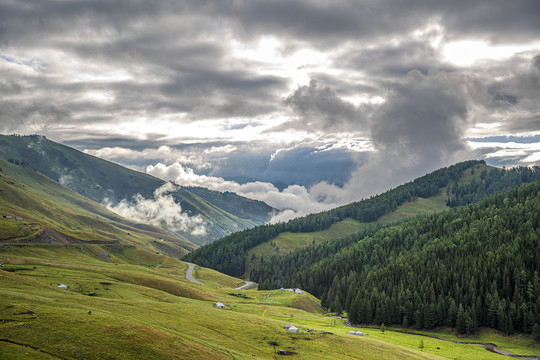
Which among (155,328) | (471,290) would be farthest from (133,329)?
(471,290)

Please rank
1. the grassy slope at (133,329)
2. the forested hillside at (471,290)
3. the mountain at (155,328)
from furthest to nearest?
the forested hillside at (471,290) < the mountain at (155,328) < the grassy slope at (133,329)

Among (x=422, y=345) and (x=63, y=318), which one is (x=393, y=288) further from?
(x=63, y=318)

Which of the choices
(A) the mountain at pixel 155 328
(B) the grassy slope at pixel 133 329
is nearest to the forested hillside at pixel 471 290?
(A) the mountain at pixel 155 328

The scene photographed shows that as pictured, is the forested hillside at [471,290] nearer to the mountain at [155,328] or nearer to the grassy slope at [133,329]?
the mountain at [155,328]

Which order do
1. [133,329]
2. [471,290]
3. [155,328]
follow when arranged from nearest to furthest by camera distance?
[133,329] < [155,328] < [471,290]

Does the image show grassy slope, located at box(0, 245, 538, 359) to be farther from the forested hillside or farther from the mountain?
the forested hillside

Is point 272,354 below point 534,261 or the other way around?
below

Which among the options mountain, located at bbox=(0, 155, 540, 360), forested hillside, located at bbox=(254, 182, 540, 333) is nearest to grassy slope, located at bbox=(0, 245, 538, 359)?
mountain, located at bbox=(0, 155, 540, 360)

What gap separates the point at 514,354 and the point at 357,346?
63.9 m

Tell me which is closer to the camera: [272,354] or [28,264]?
[272,354]

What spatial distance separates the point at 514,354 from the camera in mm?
120625

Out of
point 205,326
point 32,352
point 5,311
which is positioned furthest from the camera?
point 205,326

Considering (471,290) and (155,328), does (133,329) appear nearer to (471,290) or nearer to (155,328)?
(155,328)

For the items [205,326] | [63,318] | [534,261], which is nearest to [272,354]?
[205,326]
